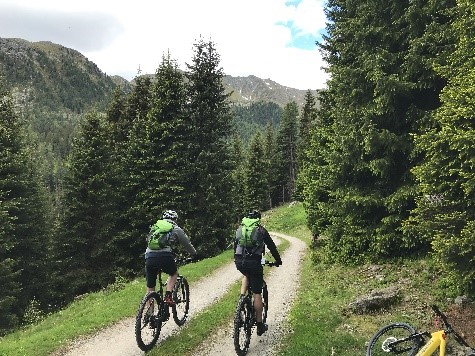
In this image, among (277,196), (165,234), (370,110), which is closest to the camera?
(165,234)

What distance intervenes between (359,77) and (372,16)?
2.51 metres

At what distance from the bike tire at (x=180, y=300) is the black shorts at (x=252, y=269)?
7.62 feet

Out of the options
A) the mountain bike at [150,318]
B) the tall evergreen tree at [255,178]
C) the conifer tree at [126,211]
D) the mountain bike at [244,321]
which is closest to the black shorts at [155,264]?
the mountain bike at [150,318]

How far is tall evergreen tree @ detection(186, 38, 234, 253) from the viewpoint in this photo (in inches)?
1092

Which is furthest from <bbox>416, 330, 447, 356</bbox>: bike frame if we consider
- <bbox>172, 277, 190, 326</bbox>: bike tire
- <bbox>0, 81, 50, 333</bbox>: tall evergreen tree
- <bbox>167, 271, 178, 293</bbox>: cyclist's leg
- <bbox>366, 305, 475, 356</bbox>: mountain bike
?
<bbox>0, 81, 50, 333</bbox>: tall evergreen tree

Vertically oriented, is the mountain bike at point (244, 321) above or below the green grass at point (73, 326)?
above

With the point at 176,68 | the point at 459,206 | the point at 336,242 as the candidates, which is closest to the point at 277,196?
the point at 176,68

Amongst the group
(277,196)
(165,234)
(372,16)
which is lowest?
(277,196)

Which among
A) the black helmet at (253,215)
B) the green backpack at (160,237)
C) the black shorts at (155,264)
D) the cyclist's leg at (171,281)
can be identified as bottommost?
the cyclist's leg at (171,281)

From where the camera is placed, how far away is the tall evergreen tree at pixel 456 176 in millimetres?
8867

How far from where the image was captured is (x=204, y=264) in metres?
22.7

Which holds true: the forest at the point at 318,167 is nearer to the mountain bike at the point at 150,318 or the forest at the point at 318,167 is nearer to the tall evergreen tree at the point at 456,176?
the tall evergreen tree at the point at 456,176

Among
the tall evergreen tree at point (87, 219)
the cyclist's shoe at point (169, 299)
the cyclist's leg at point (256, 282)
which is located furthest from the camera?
the tall evergreen tree at point (87, 219)

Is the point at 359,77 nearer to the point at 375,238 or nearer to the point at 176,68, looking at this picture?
the point at 375,238
